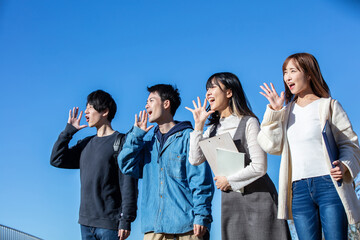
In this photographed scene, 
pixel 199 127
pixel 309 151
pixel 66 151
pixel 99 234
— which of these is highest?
pixel 199 127

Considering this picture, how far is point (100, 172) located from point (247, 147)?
6.55ft

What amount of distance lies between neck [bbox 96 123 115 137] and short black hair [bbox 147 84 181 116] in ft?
2.54

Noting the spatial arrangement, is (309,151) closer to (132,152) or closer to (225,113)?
(225,113)

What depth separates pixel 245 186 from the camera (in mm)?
4258

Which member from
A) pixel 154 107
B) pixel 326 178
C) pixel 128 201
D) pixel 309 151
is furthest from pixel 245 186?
pixel 154 107

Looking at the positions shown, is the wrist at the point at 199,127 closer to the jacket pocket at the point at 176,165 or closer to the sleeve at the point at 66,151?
the jacket pocket at the point at 176,165

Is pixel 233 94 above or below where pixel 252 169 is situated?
above

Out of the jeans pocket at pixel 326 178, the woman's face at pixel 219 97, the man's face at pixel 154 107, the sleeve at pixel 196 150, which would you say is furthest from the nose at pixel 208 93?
the jeans pocket at pixel 326 178

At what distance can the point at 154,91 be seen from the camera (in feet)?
18.8

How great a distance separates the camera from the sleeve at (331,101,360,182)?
3723 millimetres

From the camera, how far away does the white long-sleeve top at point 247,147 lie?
4176 mm

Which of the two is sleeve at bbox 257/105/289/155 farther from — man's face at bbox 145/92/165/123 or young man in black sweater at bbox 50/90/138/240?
young man in black sweater at bbox 50/90/138/240

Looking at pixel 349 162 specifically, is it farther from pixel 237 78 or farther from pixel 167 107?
pixel 167 107

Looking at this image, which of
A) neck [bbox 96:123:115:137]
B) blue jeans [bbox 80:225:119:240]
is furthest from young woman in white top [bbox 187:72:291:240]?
neck [bbox 96:123:115:137]
